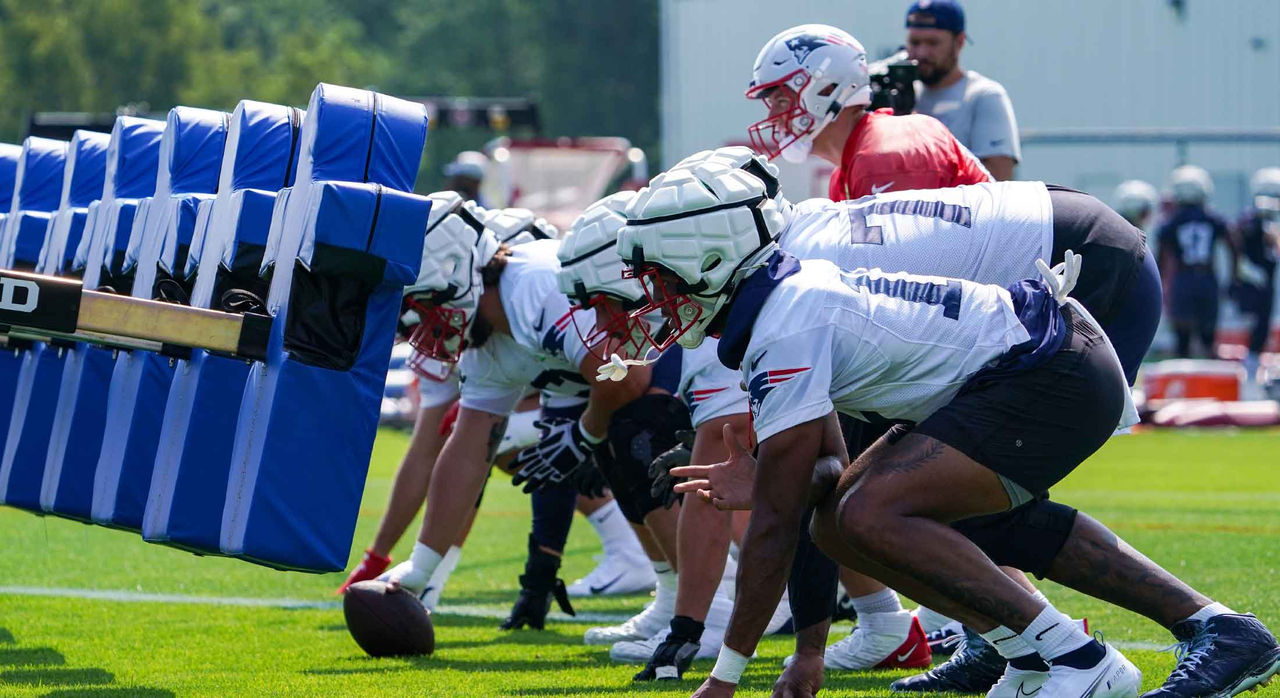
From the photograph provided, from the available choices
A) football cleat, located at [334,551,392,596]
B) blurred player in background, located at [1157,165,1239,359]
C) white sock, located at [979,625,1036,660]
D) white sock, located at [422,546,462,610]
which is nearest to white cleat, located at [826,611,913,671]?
white sock, located at [979,625,1036,660]

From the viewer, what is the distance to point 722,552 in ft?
17.1

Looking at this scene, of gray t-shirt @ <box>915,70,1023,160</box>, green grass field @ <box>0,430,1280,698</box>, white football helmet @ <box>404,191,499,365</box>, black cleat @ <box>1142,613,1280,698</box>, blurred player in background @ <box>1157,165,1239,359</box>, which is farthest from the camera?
blurred player in background @ <box>1157,165,1239,359</box>

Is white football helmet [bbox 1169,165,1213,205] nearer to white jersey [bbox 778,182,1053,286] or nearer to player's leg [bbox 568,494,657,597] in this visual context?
player's leg [bbox 568,494,657,597]

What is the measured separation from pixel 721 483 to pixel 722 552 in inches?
45.9

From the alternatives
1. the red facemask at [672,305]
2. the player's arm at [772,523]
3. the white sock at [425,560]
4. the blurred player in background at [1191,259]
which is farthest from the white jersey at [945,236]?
the blurred player in background at [1191,259]

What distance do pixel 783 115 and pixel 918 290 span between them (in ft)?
4.74

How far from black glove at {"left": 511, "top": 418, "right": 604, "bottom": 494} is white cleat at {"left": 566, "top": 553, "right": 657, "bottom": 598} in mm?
1576

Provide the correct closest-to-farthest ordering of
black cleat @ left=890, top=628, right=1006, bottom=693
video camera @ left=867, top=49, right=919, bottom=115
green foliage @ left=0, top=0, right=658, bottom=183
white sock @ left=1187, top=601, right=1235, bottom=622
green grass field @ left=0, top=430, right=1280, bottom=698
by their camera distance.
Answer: white sock @ left=1187, top=601, right=1235, bottom=622
black cleat @ left=890, top=628, right=1006, bottom=693
green grass field @ left=0, top=430, right=1280, bottom=698
video camera @ left=867, top=49, right=919, bottom=115
green foliage @ left=0, top=0, right=658, bottom=183

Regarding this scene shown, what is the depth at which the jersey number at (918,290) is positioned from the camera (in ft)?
13.2

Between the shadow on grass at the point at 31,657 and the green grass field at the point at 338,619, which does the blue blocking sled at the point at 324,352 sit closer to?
the green grass field at the point at 338,619

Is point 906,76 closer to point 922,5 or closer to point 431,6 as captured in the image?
point 922,5

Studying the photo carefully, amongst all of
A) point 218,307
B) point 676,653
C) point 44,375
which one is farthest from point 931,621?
point 44,375

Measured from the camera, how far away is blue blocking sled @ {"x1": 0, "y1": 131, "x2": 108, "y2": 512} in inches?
211

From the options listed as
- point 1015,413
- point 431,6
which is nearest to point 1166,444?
point 1015,413
